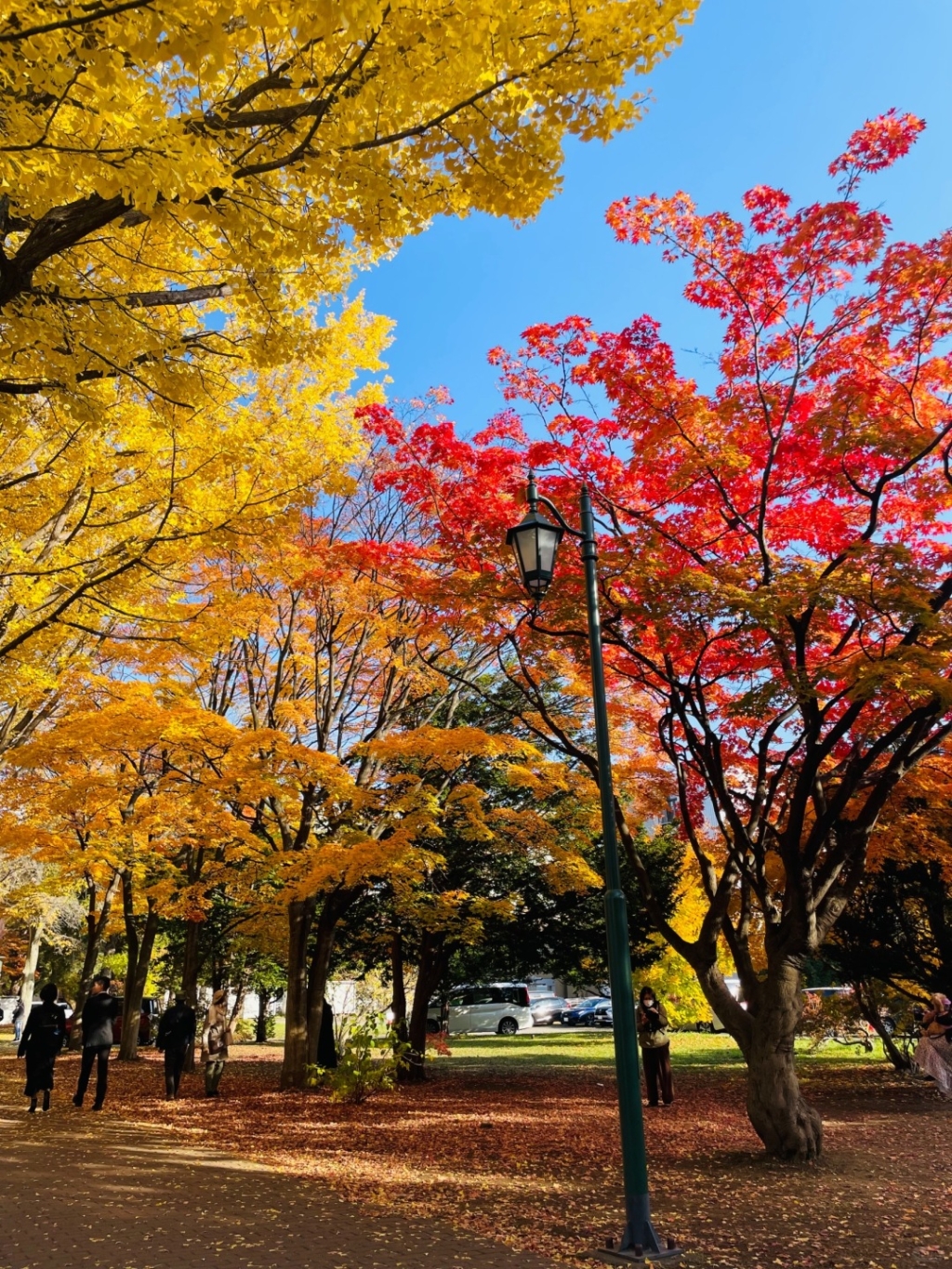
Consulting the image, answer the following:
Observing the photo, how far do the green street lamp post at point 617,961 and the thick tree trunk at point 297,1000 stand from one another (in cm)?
833

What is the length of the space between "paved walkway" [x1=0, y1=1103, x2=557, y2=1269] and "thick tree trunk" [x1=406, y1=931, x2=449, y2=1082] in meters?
8.36

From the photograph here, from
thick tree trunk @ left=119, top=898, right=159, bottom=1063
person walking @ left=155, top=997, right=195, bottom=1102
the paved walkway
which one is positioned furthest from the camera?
thick tree trunk @ left=119, top=898, right=159, bottom=1063

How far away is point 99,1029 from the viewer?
9.91 m

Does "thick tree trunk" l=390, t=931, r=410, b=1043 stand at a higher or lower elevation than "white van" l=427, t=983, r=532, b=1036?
higher

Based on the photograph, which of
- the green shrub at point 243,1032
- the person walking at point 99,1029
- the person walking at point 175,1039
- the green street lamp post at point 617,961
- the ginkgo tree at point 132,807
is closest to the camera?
the green street lamp post at point 617,961

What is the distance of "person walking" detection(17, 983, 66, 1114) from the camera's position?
370 inches

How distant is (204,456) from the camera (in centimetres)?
686

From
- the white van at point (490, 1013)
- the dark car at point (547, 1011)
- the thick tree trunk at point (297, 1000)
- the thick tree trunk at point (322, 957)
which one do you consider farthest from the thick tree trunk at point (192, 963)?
the dark car at point (547, 1011)

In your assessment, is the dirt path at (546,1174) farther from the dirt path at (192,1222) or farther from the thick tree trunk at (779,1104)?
the thick tree trunk at (779,1104)

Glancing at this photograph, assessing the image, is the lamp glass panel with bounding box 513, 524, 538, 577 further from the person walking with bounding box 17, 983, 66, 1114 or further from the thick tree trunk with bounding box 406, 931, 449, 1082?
the thick tree trunk with bounding box 406, 931, 449, 1082

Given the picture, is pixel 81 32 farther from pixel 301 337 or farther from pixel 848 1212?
pixel 848 1212

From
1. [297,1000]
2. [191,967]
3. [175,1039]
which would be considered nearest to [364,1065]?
[297,1000]

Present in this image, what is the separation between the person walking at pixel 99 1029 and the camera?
379 inches

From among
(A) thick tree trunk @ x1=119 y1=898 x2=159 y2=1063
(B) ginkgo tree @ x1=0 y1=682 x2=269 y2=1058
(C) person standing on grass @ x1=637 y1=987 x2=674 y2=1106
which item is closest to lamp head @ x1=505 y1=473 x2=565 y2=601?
(B) ginkgo tree @ x1=0 y1=682 x2=269 y2=1058
